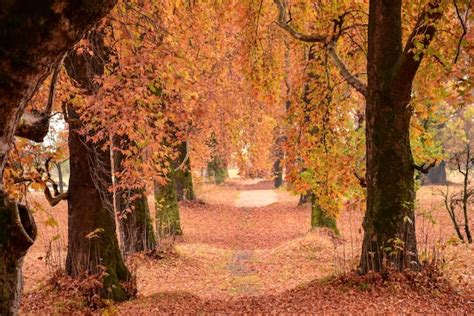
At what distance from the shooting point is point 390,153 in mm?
8438

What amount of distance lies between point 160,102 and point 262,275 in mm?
6099

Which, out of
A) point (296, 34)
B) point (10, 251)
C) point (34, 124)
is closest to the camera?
point (10, 251)

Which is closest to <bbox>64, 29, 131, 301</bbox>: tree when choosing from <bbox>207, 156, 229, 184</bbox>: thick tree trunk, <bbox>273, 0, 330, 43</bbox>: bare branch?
<bbox>273, 0, 330, 43</bbox>: bare branch

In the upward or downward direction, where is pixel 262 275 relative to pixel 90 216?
downward

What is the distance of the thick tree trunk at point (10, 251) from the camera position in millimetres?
2930

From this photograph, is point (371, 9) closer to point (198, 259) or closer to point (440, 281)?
point (440, 281)

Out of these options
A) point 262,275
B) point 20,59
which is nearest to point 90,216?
point 262,275

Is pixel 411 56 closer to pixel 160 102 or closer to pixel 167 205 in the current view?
pixel 160 102

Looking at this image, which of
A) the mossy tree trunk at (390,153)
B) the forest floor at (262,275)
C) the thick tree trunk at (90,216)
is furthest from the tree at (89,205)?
the mossy tree trunk at (390,153)

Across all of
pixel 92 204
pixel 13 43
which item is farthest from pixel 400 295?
pixel 13 43

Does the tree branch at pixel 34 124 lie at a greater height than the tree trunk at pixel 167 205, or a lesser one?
greater

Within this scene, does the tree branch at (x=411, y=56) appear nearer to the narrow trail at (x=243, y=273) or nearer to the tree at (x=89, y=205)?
the tree at (x=89, y=205)

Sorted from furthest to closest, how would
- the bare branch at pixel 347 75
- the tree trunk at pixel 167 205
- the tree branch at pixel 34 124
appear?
the tree trunk at pixel 167 205
the bare branch at pixel 347 75
the tree branch at pixel 34 124

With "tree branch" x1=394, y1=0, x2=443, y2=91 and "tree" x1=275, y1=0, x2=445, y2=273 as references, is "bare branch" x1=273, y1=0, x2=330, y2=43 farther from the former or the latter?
"tree branch" x1=394, y1=0, x2=443, y2=91
